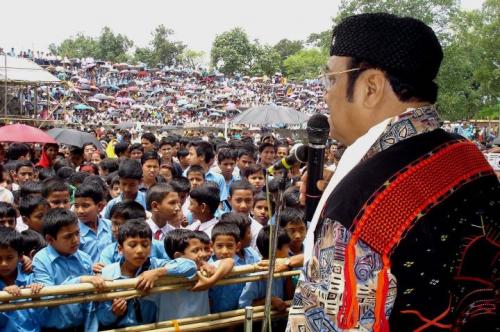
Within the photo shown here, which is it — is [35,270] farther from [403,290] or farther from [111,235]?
[403,290]

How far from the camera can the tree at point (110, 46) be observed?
6905 cm

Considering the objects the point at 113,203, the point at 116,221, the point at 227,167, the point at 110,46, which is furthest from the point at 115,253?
the point at 110,46

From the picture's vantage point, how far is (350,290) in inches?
58.2

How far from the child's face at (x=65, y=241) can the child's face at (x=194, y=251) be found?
0.68 metres

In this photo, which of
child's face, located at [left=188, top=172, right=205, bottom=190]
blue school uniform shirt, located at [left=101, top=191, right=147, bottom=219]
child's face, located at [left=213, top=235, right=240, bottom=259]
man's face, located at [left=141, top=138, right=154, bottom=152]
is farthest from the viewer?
man's face, located at [left=141, top=138, right=154, bottom=152]

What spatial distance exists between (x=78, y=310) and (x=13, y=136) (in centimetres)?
569

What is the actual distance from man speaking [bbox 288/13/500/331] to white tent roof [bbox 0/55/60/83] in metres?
14.1

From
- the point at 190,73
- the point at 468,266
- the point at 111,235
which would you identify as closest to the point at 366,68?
the point at 468,266

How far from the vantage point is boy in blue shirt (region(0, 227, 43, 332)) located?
299 centimetres

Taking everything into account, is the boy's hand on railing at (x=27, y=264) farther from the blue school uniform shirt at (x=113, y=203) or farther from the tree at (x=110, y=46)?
the tree at (x=110, y=46)

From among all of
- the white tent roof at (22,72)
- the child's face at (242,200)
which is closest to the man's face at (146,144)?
the child's face at (242,200)

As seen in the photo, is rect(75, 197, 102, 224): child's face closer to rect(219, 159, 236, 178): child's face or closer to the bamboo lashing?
the bamboo lashing

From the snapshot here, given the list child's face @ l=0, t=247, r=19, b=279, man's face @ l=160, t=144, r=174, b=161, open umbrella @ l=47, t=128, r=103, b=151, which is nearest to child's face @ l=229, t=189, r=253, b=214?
child's face @ l=0, t=247, r=19, b=279

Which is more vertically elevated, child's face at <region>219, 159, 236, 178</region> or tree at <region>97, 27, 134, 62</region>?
tree at <region>97, 27, 134, 62</region>
